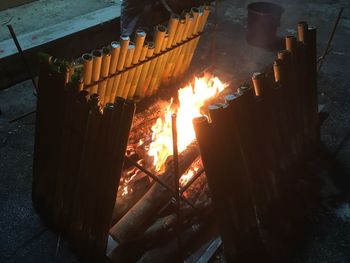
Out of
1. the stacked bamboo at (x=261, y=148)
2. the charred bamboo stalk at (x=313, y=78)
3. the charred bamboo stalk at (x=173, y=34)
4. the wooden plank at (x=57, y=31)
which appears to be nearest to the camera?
the stacked bamboo at (x=261, y=148)

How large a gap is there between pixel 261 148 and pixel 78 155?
2.16 meters

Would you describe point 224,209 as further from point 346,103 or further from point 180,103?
point 346,103

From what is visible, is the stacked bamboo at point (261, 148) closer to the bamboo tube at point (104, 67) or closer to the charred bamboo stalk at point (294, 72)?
the charred bamboo stalk at point (294, 72)

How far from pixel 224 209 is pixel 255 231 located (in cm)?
71

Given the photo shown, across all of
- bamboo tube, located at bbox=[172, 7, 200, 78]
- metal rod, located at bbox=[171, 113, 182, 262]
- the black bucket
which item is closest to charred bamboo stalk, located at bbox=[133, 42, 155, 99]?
bamboo tube, located at bbox=[172, 7, 200, 78]

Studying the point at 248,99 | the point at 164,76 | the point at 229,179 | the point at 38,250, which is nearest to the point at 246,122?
the point at 248,99

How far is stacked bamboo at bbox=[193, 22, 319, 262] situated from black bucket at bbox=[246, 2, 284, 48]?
422cm

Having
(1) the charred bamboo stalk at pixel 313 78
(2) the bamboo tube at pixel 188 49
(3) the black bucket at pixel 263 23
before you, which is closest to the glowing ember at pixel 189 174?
(1) the charred bamboo stalk at pixel 313 78

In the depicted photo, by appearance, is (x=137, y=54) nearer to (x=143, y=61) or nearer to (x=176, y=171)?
(x=143, y=61)

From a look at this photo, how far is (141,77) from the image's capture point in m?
6.48

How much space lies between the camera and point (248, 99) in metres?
3.71

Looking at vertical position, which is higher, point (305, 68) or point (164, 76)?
point (305, 68)

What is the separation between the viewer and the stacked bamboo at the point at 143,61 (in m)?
5.33

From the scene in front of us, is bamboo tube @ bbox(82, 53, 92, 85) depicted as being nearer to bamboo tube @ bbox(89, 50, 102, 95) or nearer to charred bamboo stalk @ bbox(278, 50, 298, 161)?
bamboo tube @ bbox(89, 50, 102, 95)
